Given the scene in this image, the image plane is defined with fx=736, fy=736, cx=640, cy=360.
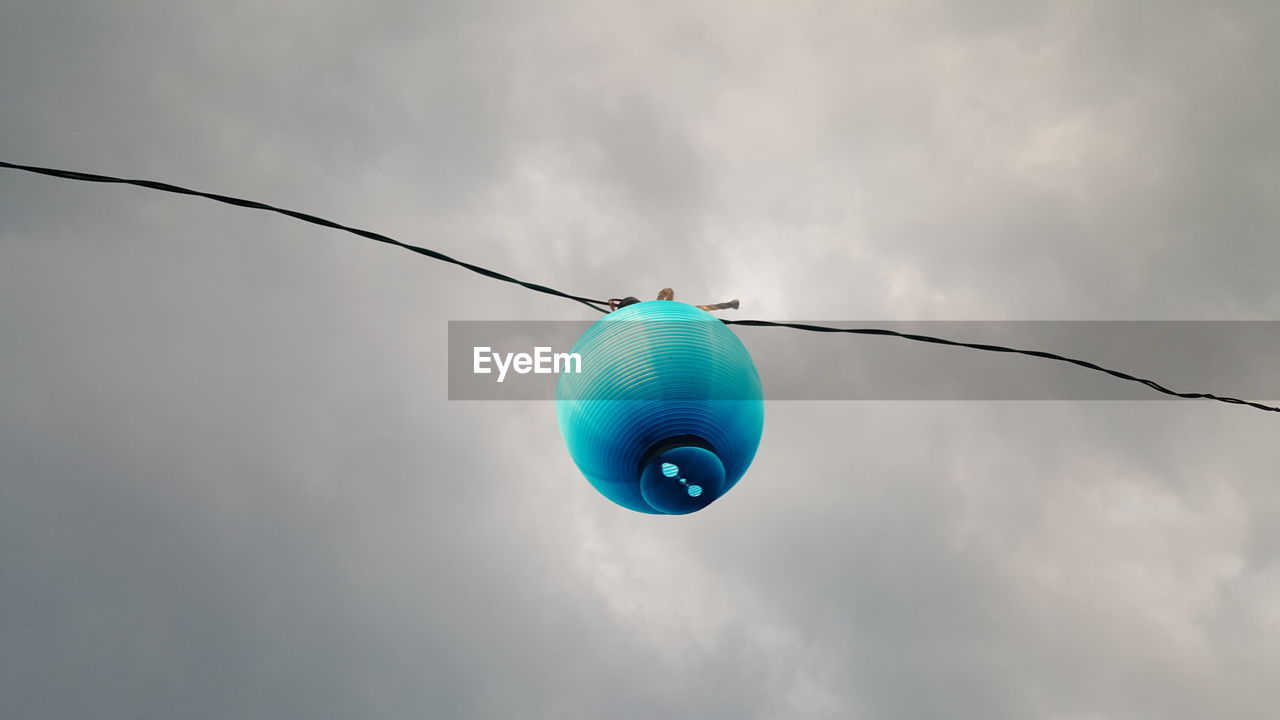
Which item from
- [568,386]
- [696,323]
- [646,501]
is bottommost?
[646,501]

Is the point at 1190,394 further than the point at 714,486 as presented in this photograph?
Yes

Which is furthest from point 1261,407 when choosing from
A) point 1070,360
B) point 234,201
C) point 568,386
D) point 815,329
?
point 234,201

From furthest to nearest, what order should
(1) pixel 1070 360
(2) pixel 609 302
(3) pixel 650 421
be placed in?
(1) pixel 1070 360 → (2) pixel 609 302 → (3) pixel 650 421

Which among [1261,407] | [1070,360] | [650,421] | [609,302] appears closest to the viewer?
[650,421]

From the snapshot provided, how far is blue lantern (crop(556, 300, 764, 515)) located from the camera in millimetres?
4422

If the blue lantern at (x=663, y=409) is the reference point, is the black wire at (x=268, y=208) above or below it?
above

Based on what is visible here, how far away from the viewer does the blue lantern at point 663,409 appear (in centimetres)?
442

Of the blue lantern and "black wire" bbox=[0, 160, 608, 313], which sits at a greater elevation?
"black wire" bbox=[0, 160, 608, 313]

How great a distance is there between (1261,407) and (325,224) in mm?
8186

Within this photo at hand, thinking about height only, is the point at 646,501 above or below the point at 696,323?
below

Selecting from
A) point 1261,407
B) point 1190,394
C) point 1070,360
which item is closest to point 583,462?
point 1070,360

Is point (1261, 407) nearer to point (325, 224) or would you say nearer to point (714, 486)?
point (714, 486)

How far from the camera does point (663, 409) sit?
441 centimetres

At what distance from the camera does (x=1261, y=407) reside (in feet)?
22.4
